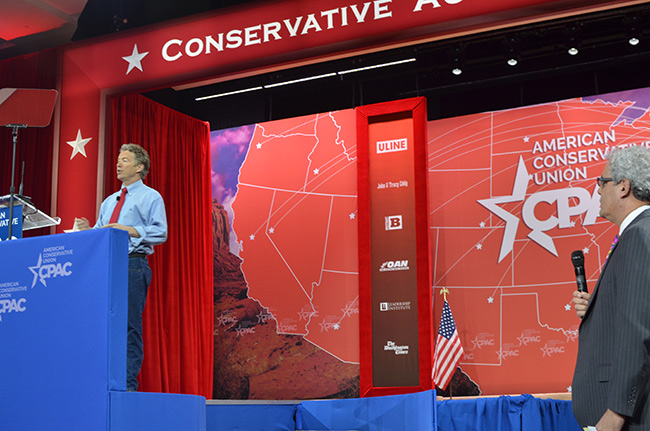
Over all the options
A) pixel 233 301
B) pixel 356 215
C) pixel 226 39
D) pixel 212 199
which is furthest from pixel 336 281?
pixel 226 39

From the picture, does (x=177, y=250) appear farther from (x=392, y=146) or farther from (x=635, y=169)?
(x=635, y=169)

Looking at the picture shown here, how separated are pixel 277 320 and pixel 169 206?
5.70ft

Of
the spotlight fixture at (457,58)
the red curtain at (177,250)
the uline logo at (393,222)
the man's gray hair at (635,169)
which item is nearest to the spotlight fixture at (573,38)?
the spotlight fixture at (457,58)

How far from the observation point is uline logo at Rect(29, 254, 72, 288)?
8.99 ft

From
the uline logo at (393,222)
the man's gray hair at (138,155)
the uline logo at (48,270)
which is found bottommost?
the uline logo at (48,270)

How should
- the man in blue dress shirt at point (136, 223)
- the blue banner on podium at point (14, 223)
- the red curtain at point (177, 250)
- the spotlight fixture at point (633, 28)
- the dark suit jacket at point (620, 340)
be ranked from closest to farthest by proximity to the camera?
the dark suit jacket at point (620, 340) → the blue banner on podium at point (14, 223) → the man in blue dress shirt at point (136, 223) → the red curtain at point (177, 250) → the spotlight fixture at point (633, 28)

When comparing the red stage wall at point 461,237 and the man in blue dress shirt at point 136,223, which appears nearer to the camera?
the man in blue dress shirt at point 136,223

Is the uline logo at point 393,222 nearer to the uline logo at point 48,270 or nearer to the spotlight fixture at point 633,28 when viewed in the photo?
the spotlight fixture at point 633,28

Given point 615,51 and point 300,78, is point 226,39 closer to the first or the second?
point 300,78

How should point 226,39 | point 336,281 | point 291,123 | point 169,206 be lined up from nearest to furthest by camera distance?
point 226,39, point 169,206, point 336,281, point 291,123

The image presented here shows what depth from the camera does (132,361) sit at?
4094 millimetres

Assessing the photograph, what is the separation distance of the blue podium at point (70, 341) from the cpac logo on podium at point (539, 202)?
5.07 metres

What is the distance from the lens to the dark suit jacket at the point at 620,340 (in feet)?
6.36

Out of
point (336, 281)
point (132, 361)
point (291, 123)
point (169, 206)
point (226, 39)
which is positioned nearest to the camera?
point (132, 361)
